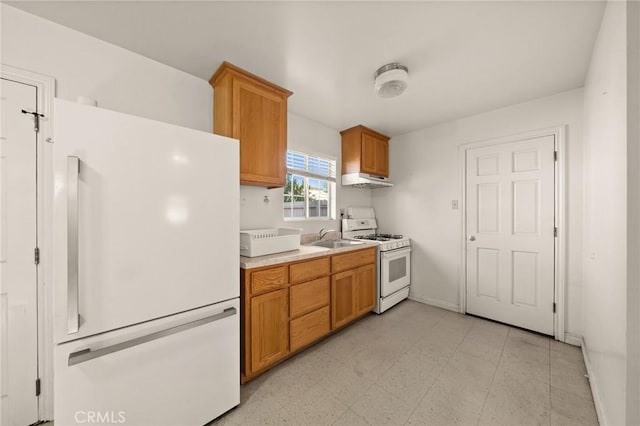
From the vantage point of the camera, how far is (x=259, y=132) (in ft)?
6.93

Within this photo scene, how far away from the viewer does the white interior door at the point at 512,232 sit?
2.49 m

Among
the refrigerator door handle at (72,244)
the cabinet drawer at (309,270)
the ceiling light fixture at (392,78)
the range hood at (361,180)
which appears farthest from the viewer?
the range hood at (361,180)

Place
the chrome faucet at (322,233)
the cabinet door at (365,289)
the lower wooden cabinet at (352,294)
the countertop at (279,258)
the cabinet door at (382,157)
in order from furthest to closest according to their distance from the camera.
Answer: the cabinet door at (382,157) → the chrome faucet at (322,233) → the cabinet door at (365,289) → the lower wooden cabinet at (352,294) → the countertop at (279,258)

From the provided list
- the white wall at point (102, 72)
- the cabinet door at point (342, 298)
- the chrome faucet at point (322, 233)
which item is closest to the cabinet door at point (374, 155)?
the chrome faucet at point (322, 233)

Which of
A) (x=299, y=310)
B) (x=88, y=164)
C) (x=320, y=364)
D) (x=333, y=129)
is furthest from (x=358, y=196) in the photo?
(x=88, y=164)

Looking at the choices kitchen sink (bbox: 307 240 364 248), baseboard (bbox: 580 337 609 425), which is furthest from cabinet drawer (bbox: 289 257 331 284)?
baseboard (bbox: 580 337 609 425)

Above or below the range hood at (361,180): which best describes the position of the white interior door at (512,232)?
below

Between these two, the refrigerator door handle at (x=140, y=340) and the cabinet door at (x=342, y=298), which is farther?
the cabinet door at (x=342, y=298)

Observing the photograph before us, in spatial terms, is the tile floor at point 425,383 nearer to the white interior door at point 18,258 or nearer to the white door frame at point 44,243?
the white door frame at point 44,243

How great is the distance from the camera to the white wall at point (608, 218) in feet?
3.63

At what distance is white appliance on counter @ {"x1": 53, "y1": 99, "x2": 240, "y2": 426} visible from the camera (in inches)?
40.1

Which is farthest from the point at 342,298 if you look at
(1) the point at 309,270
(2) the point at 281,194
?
(2) the point at 281,194

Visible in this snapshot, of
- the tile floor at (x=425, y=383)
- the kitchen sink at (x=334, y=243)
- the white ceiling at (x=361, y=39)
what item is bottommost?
the tile floor at (x=425, y=383)

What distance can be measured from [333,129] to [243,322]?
271cm
